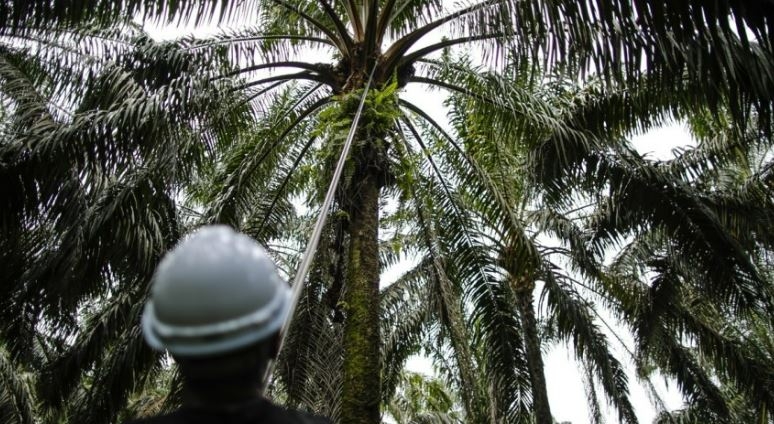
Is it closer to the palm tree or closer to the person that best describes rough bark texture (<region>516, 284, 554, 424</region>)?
the palm tree

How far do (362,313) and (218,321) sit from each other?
4.83 m

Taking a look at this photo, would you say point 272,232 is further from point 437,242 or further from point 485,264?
point 485,264

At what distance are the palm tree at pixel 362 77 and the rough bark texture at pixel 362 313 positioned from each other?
0.01 m

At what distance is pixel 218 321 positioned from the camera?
4.02 feet

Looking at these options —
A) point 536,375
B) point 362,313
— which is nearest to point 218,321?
point 362,313

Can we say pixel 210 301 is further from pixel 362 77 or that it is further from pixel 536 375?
pixel 536 375

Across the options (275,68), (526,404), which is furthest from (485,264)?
(275,68)

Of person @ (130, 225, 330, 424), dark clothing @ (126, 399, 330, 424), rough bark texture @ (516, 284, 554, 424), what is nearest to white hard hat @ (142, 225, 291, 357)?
person @ (130, 225, 330, 424)

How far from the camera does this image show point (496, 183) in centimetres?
866

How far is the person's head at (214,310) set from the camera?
4.02 ft

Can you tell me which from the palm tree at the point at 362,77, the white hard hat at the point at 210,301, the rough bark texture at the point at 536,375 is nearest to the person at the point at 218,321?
the white hard hat at the point at 210,301

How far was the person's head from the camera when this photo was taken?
122 cm

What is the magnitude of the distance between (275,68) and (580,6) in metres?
4.00

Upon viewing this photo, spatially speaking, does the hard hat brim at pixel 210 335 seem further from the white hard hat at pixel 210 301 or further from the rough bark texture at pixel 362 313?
the rough bark texture at pixel 362 313
